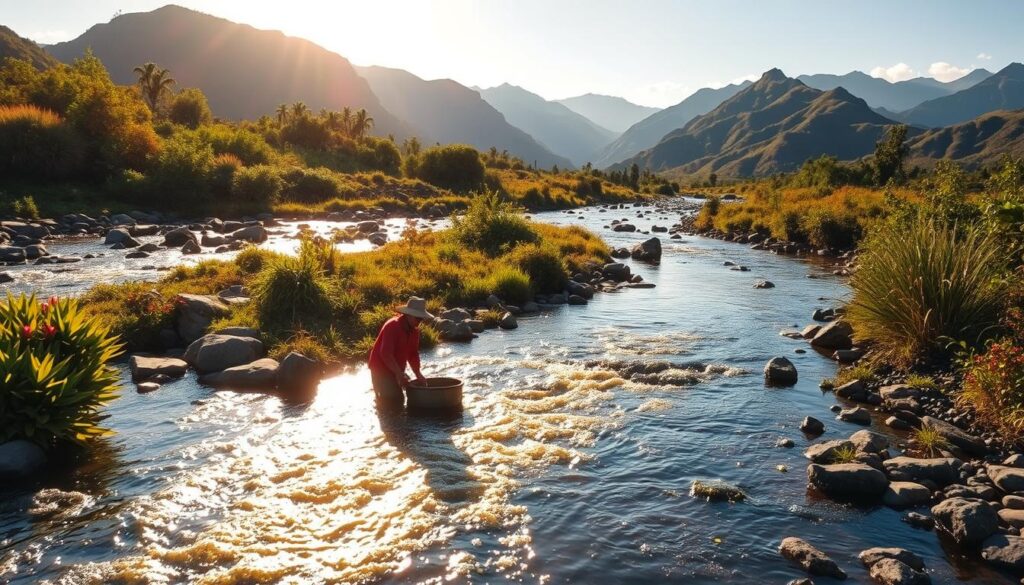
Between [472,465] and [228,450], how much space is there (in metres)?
3.69

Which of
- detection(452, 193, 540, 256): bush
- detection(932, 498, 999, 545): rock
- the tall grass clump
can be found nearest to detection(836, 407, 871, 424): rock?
the tall grass clump

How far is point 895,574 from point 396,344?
7.70 m

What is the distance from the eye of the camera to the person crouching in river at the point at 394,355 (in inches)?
424

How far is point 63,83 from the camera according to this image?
45.8 metres

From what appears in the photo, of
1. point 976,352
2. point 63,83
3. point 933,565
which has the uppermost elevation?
point 63,83

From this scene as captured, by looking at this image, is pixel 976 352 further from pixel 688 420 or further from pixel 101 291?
pixel 101 291

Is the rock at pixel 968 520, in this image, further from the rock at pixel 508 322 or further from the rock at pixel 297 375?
the rock at pixel 508 322

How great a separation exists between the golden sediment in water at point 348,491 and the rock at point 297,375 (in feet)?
1.86

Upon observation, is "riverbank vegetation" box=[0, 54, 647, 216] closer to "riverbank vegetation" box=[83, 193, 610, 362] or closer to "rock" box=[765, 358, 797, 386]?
"riverbank vegetation" box=[83, 193, 610, 362]

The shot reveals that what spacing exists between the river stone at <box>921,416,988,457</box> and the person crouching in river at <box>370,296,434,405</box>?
27.3ft

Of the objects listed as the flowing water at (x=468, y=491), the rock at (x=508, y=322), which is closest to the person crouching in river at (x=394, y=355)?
the flowing water at (x=468, y=491)

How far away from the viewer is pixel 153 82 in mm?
74125

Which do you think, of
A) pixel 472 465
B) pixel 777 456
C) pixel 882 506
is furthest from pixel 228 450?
pixel 882 506

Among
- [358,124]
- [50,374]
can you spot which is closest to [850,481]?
[50,374]
